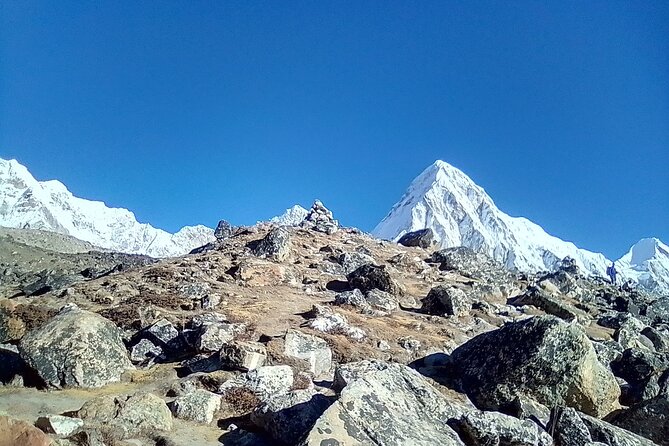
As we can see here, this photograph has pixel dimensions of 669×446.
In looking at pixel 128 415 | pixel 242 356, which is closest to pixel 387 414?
pixel 128 415

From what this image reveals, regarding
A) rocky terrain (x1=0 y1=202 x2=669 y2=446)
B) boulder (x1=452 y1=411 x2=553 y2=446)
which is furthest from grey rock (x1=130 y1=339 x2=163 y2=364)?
boulder (x1=452 y1=411 x2=553 y2=446)

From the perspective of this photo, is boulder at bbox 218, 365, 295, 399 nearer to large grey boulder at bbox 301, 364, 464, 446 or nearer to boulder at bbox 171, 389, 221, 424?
boulder at bbox 171, 389, 221, 424

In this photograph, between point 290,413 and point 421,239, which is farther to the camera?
point 421,239

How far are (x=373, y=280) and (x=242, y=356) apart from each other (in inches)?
628

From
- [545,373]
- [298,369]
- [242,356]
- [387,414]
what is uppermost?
[545,373]

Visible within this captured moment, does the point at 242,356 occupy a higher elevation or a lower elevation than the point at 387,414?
higher

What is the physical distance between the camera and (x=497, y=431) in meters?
11.0

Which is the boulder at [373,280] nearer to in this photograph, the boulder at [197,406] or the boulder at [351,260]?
the boulder at [351,260]

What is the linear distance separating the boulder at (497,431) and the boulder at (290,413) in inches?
125

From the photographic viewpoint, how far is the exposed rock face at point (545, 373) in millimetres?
14805

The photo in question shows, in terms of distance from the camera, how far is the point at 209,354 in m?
17.0

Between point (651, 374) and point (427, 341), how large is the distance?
8345mm

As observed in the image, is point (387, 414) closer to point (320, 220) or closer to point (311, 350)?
→ point (311, 350)

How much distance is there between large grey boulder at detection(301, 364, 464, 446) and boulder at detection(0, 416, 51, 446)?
14.7 feet
